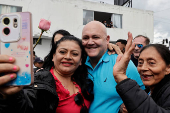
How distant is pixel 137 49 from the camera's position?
333 centimetres

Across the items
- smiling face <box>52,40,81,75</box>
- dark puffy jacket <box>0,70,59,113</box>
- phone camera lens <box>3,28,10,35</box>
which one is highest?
phone camera lens <box>3,28,10,35</box>

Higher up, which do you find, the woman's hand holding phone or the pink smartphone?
the pink smartphone

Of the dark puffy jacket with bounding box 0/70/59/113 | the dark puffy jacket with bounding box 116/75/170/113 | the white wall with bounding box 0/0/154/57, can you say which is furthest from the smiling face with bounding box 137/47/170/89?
the white wall with bounding box 0/0/154/57

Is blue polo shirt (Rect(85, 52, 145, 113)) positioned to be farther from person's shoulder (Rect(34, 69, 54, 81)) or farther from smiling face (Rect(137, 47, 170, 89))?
person's shoulder (Rect(34, 69, 54, 81))

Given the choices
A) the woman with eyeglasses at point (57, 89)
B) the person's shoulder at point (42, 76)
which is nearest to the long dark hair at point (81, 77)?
the woman with eyeglasses at point (57, 89)

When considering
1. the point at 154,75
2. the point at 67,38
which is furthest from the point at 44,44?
the point at 154,75

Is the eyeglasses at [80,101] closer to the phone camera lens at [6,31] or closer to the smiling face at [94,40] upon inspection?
the smiling face at [94,40]

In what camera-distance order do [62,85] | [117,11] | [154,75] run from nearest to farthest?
[154,75] < [62,85] < [117,11]

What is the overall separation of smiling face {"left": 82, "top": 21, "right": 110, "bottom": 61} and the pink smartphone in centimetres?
118

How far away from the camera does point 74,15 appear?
436 inches

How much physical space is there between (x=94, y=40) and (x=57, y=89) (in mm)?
896

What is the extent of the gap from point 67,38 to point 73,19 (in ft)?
31.6

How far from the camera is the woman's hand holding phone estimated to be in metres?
0.84

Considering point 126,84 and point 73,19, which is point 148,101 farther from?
point 73,19
